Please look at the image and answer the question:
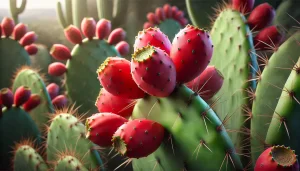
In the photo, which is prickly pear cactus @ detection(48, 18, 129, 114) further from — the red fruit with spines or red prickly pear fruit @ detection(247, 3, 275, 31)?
the red fruit with spines

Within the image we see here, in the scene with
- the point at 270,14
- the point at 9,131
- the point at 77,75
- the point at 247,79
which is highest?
the point at 270,14

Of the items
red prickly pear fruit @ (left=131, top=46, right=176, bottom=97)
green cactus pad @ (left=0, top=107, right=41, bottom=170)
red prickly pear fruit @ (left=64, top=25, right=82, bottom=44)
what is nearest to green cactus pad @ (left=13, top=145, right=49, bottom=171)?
green cactus pad @ (left=0, top=107, right=41, bottom=170)

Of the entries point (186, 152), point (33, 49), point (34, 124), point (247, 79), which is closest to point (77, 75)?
point (34, 124)

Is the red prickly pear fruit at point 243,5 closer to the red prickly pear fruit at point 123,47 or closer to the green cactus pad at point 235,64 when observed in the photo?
the green cactus pad at point 235,64

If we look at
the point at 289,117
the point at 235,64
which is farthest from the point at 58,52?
the point at 289,117

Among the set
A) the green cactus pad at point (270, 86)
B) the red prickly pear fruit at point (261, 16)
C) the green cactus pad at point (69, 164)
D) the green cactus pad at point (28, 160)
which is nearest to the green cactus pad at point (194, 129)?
the green cactus pad at point (270, 86)

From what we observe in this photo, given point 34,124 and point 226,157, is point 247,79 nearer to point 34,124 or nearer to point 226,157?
point 226,157

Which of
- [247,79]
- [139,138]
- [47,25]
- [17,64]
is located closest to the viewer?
[139,138]
